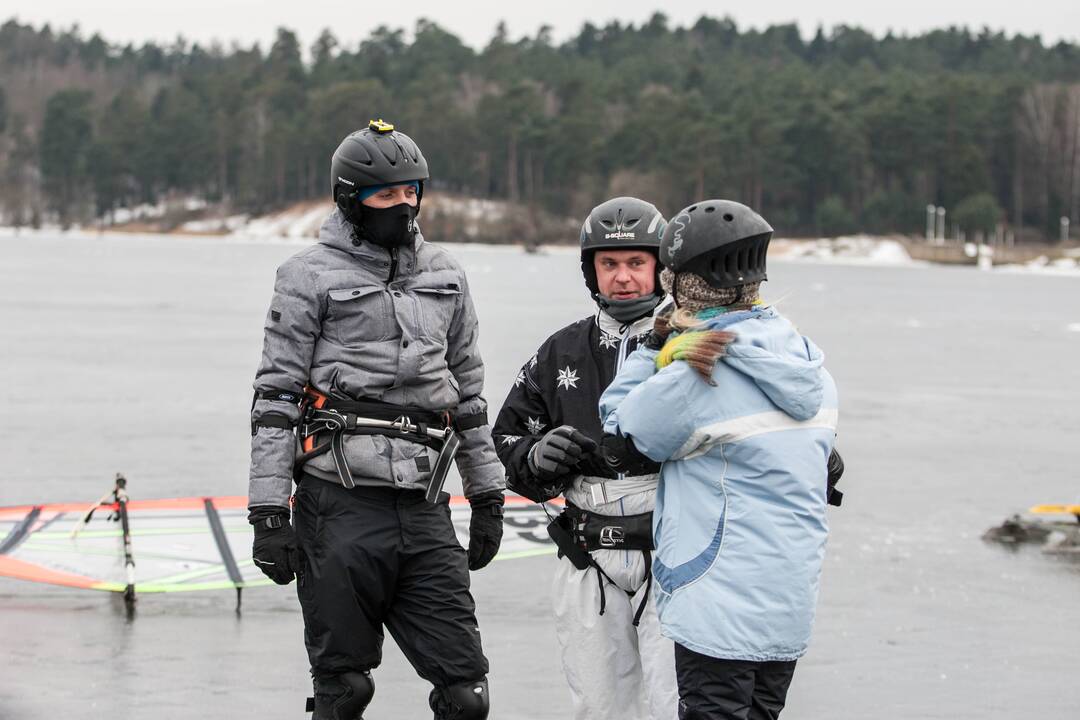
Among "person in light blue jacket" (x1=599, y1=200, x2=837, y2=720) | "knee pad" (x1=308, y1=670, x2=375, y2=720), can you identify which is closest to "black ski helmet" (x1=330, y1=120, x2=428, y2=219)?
"person in light blue jacket" (x1=599, y1=200, x2=837, y2=720)

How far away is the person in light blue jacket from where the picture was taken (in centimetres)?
394

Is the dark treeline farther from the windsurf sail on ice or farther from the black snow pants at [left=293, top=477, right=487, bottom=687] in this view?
the black snow pants at [left=293, top=477, right=487, bottom=687]

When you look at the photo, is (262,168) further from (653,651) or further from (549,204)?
(653,651)

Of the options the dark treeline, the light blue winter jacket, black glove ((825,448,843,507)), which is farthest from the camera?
the dark treeline

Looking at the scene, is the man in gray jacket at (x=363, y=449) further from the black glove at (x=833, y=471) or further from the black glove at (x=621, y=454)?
the black glove at (x=833, y=471)

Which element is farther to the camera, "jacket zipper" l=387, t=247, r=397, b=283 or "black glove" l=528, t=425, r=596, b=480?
"jacket zipper" l=387, t=247, r=397, b=283

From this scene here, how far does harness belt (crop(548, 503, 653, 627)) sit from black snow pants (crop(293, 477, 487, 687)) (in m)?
0.41

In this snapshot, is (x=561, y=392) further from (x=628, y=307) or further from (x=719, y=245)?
(x=719, y=245)

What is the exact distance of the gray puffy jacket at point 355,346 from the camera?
15.4 ft

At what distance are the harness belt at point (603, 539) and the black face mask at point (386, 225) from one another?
99 cm

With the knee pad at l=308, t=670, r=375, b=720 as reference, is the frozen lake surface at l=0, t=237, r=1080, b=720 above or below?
below

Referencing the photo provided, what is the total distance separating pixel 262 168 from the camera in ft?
560

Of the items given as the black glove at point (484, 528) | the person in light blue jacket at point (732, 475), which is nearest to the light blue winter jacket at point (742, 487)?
the person in light blue jacket at point (732, 475)

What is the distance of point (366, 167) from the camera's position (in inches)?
189
